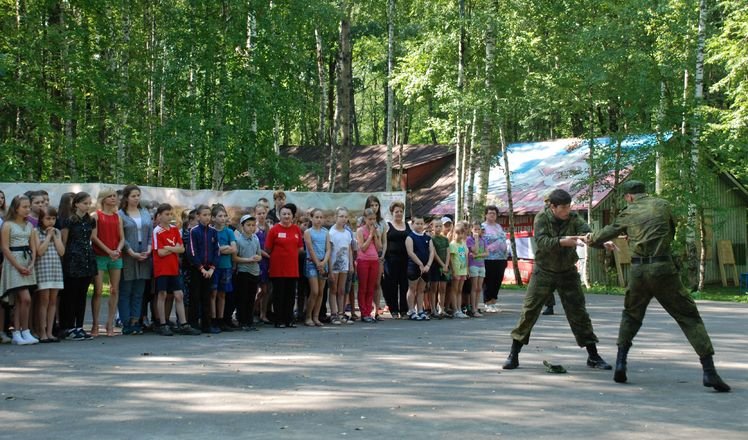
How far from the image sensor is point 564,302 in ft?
34.9

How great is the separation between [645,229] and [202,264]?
23.2 ft

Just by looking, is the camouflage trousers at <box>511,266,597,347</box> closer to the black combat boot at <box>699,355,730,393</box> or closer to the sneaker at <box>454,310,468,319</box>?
the black combat boot at <box>699,355,730,393</box>

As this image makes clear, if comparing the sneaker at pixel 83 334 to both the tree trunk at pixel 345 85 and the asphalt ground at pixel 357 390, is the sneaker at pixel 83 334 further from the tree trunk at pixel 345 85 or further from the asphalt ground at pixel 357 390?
the tree trunk at pixel 345 85

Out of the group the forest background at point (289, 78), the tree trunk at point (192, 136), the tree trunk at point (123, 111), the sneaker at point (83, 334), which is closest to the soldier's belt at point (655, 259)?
the sneaker at point (83, 334)

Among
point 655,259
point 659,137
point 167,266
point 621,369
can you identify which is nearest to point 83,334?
point 167,266

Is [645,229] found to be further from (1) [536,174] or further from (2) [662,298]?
(1) [536,174]

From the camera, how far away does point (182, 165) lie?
96.1 feet

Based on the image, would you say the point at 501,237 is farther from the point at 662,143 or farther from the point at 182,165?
the point at 182,165

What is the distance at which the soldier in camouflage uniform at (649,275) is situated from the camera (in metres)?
A: 9.38

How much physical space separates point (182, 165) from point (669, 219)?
2163 cm

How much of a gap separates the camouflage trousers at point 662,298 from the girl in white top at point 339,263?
7427mm

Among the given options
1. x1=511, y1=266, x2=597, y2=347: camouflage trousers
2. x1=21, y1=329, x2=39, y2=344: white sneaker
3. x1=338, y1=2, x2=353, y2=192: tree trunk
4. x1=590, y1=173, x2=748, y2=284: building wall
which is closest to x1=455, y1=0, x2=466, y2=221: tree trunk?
x1=338, y1=2, x2=353, y2=192: tree trunk

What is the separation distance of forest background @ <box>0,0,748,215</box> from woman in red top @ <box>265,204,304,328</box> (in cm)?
1018

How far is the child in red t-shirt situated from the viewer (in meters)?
13.8
